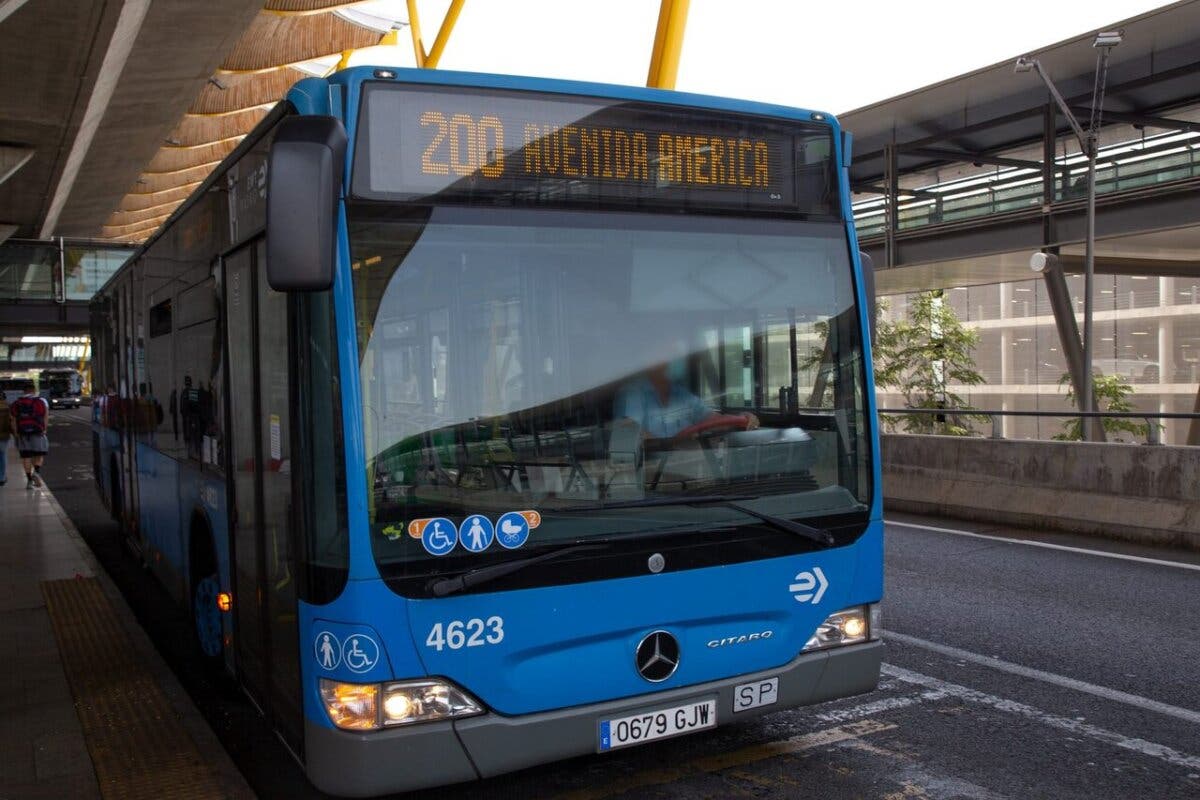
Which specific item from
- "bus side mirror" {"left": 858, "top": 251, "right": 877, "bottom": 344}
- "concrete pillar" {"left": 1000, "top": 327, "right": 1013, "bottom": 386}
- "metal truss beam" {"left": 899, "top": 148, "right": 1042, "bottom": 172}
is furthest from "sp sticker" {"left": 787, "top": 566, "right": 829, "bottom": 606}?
"concrete pillar" {"left": 1000, "top": 327, "right": 1013, "bottom": 386}

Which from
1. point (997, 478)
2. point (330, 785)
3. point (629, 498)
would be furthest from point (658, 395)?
point (997, 478)

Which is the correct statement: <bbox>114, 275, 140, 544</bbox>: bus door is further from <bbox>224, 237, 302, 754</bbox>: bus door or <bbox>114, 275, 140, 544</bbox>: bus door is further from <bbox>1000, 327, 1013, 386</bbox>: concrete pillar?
<bbox>1000, 327, 1013, 386</bbox>: concrete pillar

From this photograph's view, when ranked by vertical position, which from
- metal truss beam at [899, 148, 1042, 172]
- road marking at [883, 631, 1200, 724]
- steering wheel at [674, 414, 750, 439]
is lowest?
road marking at [883, 631, 1200, 724]

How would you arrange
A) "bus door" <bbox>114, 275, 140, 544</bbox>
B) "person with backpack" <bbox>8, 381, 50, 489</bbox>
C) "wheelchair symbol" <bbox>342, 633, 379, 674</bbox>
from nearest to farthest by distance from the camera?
"wheelchair symbol" <bbox>342, 633, 379, 674</bbox>, "bus door" <bbox>114, 275, 140, 544</bbox>, "person with backpack" <bbox>8, 381, 50, 489</bbox>

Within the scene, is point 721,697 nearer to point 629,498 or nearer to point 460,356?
point 629,498

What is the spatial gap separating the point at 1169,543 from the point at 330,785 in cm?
993

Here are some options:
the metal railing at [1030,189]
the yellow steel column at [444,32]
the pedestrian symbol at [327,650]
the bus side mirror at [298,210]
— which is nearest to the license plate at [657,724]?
the pedestrian symbol at [327,650]

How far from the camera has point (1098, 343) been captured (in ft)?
184

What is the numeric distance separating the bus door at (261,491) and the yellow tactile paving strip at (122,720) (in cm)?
42

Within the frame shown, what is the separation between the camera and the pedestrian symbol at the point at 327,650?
3842 mm

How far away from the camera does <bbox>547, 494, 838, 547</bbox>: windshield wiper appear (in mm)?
4125

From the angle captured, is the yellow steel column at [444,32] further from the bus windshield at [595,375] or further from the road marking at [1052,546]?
the bus windshield at [595,375]

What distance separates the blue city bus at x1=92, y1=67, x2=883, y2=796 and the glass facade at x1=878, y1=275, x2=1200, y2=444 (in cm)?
4212

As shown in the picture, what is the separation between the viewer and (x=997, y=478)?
13258 millimetres
